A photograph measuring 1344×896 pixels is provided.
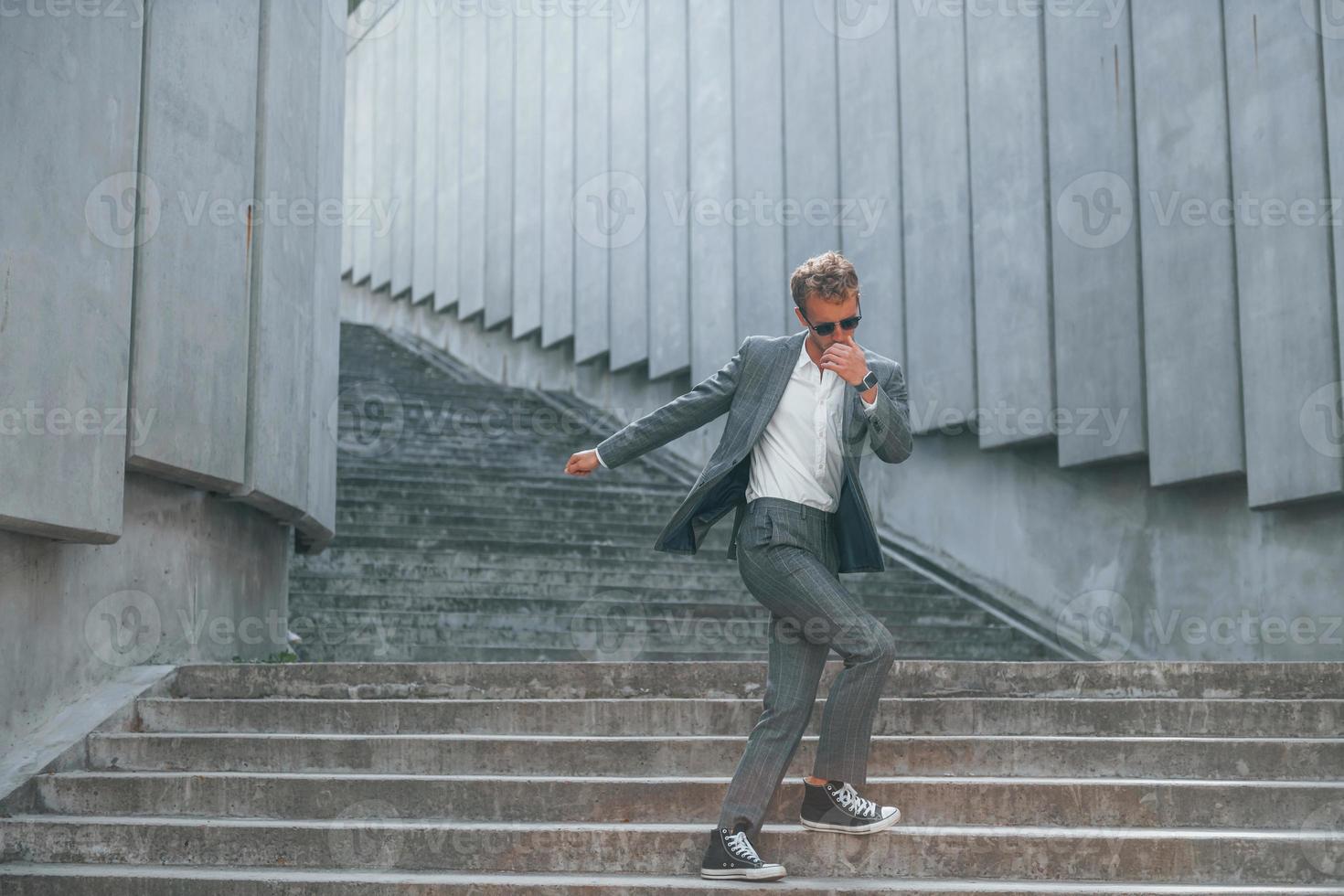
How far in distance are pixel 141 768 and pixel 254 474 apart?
6.38 feet

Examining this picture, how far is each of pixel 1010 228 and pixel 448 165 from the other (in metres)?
11.3

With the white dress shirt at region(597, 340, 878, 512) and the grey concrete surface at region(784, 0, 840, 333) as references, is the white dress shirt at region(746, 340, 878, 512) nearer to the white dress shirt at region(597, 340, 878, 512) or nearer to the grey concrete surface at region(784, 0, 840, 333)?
the white dress shirt at region(597, 340, 878, 512)

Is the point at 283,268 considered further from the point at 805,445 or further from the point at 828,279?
the point at 828,279

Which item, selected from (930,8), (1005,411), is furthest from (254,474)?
(930,8)

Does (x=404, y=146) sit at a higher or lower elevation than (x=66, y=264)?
higher

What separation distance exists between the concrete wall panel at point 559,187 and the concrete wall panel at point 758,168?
3.36m

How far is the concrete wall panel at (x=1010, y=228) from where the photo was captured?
32.5 ft

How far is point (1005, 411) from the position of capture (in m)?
10.1

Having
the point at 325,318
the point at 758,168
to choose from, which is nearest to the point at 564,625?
the point at 325,318

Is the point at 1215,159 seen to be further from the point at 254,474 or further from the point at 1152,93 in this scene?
the point at 254,474

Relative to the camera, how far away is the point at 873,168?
11.8 metres

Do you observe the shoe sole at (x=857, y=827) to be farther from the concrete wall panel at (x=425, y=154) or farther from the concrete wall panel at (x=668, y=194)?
the concrete wall panel at (x=425, y=154)

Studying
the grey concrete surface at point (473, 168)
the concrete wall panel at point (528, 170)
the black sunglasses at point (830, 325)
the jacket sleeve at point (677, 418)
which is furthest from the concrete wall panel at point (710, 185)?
the black sunglasses at point (830, 325)

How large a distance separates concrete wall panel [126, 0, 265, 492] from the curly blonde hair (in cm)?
307
